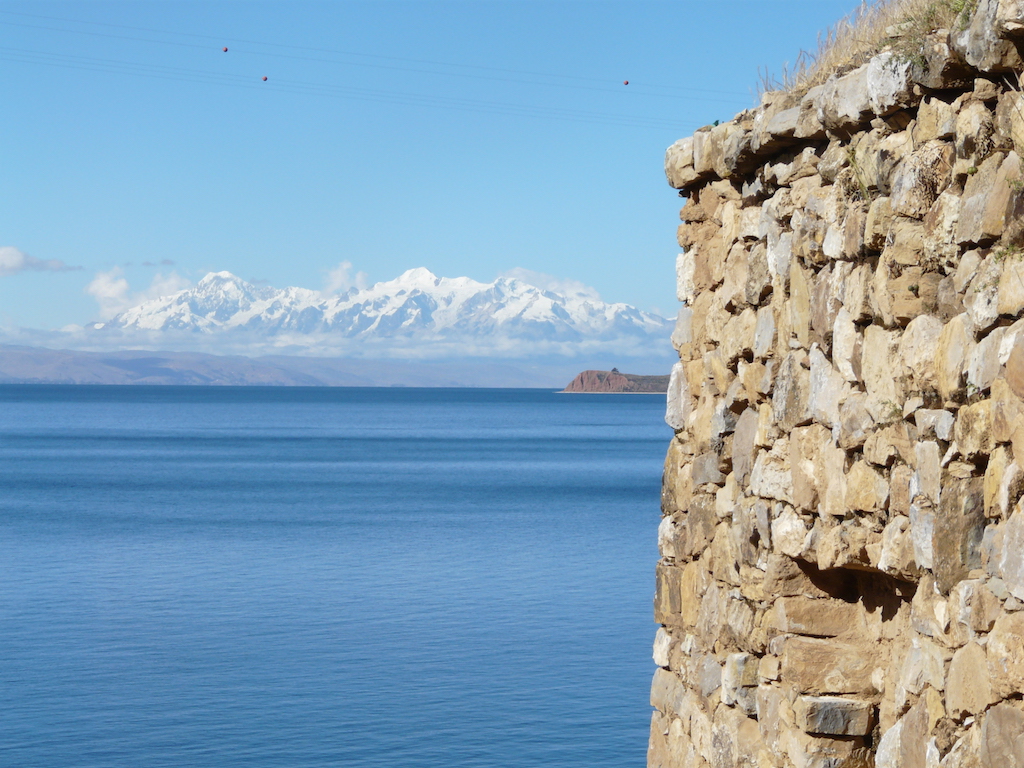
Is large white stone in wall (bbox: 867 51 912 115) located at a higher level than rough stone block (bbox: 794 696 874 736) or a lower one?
higher

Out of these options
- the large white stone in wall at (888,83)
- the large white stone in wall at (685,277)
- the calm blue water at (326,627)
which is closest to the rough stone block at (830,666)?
the large white stone in wall at (685,277)

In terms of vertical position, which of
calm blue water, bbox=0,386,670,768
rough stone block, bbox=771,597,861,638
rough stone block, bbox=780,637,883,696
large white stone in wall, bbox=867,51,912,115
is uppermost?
large white stone in wall, bbox=867,51,912,115

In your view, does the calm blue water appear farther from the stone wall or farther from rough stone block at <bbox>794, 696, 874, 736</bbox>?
rough stone block at <bbox>794, 696, 874, 736</bbox>

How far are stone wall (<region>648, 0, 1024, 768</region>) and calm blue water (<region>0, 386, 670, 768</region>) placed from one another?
9.57m

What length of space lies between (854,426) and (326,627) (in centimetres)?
1765

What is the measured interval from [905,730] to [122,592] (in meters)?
22.5

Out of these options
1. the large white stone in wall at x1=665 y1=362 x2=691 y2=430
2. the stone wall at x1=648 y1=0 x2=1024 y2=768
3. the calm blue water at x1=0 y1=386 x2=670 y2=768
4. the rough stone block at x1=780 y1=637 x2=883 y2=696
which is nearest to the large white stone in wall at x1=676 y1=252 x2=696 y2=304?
the stone wall at x1=648 y1=0 x2=1024 y2=768

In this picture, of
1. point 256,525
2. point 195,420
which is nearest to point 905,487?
point 256,525

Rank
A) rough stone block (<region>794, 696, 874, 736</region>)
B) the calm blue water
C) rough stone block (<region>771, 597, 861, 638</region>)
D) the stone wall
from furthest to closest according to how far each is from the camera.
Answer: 1. the calm blue water
2. rough stone block (<region>771, 597, 861, 638</region>)
3. rough stone block (<region>794, 696, 874, 736</region>)
4. the stone wall

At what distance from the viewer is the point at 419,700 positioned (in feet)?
56.1

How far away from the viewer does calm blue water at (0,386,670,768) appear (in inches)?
622

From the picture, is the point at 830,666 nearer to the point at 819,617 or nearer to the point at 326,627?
the point at 819,617

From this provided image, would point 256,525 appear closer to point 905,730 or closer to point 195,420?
point 905,730

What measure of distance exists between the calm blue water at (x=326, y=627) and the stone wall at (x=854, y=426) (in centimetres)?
957
